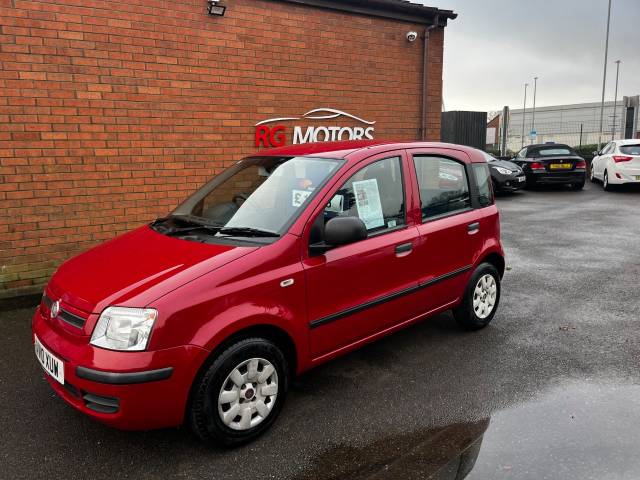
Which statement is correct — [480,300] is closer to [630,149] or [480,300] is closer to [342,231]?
[342,231]

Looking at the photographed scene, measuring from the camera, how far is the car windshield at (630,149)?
15039mm

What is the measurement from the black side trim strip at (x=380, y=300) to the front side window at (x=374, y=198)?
492mm

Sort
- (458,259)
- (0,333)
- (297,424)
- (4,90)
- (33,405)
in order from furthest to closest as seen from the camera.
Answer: (4,90)
(0,333)
(458,259)
(33,405)
(297,424)

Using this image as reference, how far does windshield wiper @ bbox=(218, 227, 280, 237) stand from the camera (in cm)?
327

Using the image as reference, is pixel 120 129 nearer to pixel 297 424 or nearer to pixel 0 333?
pixel 0 333

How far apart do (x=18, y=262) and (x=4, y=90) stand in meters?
1.82

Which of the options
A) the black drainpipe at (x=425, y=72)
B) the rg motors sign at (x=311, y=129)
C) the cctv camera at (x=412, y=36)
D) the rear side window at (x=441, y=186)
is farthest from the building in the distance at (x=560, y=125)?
the rear side window at (x=441, y=186)

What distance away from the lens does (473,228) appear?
178 inches

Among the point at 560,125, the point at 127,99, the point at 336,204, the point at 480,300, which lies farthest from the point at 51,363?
the point at 560,125

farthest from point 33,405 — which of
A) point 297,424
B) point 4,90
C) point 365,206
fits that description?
point 4,90

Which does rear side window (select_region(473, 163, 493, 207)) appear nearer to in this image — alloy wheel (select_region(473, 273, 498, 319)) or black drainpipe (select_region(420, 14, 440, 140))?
alloy wheel (select_region(473, 273, 498, 319))

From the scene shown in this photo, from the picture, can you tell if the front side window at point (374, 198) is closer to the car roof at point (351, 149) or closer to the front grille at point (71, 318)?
the car roof at point (351, 149)

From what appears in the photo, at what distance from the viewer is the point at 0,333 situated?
191 inches

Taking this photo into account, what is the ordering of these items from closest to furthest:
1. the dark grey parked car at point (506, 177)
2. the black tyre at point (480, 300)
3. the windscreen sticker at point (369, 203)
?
the windscreen sticker at point (369, 203)
the black tyre at point (480, 300)
the dark grey parked car at point (506, 177)
